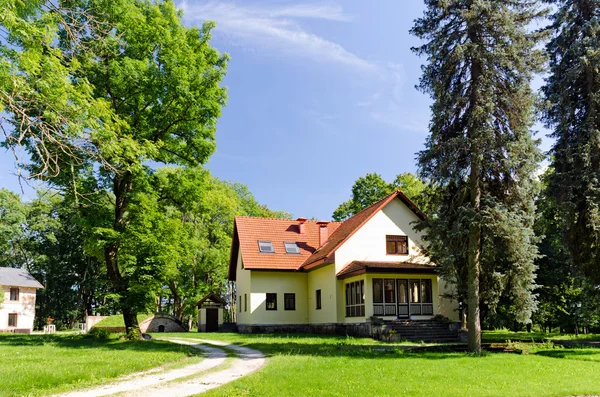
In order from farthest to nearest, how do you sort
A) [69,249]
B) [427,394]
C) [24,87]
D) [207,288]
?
1. [69,249]
2. [207,288]
3. [427,394]
4. [24,87]

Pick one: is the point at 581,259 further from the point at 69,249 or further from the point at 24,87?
the point at 69,249

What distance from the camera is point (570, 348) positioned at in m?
17.4

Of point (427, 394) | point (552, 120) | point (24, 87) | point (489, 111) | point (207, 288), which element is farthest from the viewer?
point (207, 288)

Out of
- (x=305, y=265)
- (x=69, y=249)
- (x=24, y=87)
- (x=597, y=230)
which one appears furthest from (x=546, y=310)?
(x=69, y=249)

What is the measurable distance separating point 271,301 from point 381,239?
25.6ft

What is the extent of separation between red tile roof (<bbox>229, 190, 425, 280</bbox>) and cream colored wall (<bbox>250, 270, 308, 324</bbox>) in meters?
0.78

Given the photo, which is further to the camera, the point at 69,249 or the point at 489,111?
the point at 69,249

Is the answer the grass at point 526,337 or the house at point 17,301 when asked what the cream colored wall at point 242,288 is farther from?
the house at point 17,301

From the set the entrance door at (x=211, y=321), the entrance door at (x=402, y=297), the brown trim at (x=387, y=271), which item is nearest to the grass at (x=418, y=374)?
the brown trim at (x=387, y=271)

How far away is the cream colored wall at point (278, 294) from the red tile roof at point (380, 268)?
177 inches

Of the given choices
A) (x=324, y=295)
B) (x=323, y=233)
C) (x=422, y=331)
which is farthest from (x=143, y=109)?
(x=422, y=331)

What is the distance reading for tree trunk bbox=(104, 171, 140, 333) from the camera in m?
19.8

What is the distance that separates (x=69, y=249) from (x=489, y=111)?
48.7m

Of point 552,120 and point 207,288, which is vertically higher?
point 552,120
